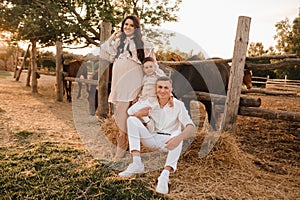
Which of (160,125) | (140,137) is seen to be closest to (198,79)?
(160,125)

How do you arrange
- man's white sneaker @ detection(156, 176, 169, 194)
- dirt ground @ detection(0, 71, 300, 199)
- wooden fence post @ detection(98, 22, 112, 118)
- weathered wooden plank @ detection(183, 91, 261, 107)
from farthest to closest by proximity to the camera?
wooden fence post @ detection(98, 22, 112, 118) → weathered wooden plank @ detection(183, 91, 261, 107) → dirt ground @ detection(0, 71, 300, 199) → man's white sneaker @ detection(156, 176, 169, 194)

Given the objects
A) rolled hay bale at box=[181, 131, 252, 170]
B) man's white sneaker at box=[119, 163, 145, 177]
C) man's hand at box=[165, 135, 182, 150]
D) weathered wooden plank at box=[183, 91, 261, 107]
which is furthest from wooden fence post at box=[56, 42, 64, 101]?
man's hand at box=[165, 135, 182, 150]

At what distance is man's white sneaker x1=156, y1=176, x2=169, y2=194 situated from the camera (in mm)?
2037

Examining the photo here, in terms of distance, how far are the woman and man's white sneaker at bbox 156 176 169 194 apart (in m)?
Result: 0.75

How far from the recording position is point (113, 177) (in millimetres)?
2221

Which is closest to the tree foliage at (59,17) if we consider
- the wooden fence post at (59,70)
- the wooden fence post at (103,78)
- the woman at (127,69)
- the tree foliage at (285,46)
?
the wooden fence post at (59,70)

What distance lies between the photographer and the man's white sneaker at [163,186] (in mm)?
2037

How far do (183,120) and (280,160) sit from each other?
4.75 feet

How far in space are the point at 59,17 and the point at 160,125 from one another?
22.3 feet

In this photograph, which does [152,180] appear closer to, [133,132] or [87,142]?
[133,132]

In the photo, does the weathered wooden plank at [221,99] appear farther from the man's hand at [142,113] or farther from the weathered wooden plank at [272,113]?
the man's hand at [142,113]

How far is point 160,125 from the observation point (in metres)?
2.50

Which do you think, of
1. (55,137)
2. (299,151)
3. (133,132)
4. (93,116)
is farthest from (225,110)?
(93,116)

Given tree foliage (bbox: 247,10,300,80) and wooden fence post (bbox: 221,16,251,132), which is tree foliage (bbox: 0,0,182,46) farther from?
tree foliage (bbox: 247,10,300,80)
